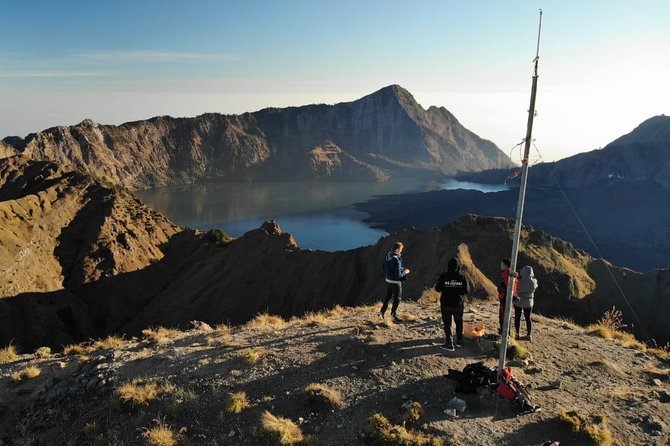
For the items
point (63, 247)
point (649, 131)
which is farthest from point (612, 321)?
point (649, 131)

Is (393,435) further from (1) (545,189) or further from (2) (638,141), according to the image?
(2) (638,141)

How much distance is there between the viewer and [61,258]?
147ft

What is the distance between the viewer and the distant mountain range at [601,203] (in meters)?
94.6

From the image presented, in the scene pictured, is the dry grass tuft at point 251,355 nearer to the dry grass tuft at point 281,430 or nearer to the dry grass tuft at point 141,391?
the dry grass tuft at point 141,391

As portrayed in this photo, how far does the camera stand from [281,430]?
765cm

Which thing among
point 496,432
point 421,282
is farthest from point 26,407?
point 421,282

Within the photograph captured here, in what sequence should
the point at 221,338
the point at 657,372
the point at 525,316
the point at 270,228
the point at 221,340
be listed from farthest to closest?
the point at 270,228
the point at 221,338
the point at 221,340
the point at 525,316
the point at 657,372

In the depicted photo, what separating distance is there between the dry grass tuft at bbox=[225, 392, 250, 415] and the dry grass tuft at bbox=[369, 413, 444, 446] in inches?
95.9

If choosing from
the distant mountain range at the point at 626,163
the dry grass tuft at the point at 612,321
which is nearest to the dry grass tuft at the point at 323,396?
the dry grass tuft at the point at 612,321

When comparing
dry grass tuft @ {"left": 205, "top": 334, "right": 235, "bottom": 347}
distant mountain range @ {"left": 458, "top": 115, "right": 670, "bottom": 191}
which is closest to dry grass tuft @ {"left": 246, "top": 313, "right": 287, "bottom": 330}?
dry grass tuft @ {"left": 205, "top": 334, "right": 235, "bottom": 347}

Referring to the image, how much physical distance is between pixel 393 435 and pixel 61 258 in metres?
46.4

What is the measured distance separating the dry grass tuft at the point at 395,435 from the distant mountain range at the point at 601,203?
→ 285 feet

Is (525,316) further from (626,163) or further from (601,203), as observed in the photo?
(626,163)

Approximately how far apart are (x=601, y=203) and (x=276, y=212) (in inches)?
3758
